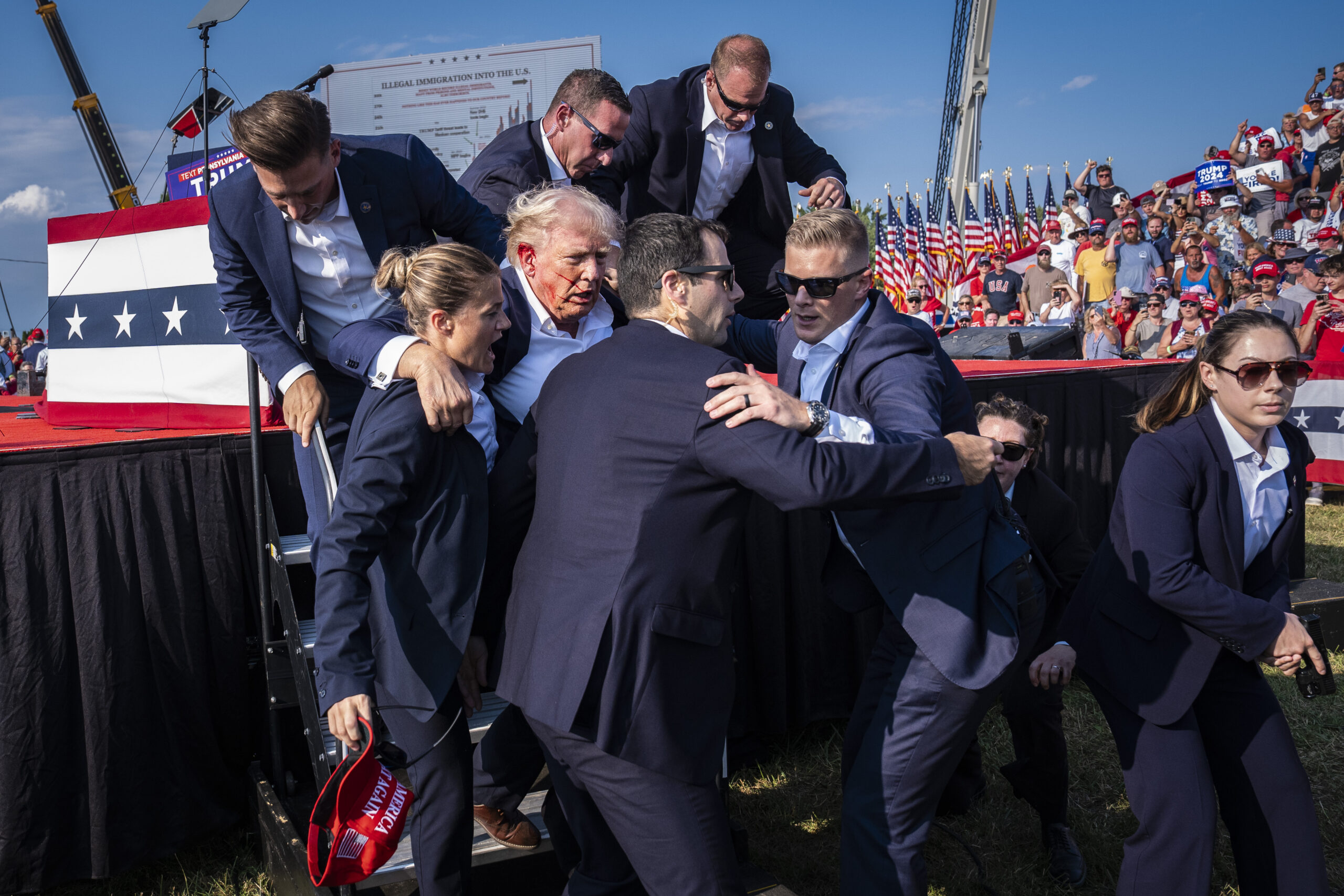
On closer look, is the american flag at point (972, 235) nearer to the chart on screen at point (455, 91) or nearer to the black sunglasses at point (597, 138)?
the chart on screen at point (455, 91)

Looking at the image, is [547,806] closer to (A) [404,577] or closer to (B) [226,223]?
(A) [404,577]

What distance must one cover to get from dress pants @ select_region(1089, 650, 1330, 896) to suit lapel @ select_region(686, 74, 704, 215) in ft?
8.63

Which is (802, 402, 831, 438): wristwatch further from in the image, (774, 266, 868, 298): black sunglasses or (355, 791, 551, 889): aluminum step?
(355, 791, 551, 889): aluminum step

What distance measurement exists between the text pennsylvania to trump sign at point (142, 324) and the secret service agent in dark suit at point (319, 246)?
941 millimetres

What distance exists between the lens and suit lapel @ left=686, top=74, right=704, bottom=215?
12.9ft

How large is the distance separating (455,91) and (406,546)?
5798mm

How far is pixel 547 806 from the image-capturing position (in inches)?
103

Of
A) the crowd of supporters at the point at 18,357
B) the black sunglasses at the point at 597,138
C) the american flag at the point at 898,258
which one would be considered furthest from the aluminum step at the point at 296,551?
the american flag at the point at 898,258

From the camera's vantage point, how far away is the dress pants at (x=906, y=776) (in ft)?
7.47

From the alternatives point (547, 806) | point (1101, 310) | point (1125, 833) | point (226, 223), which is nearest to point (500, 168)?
point (226, 223)

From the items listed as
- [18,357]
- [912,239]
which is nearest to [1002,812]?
[912,239]

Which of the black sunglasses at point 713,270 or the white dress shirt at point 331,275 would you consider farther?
the white dress shirt at point 331,275

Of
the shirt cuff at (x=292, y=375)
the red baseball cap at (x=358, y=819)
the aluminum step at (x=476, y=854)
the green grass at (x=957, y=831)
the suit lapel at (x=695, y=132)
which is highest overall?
the suit lapel at (x=695, y=132)

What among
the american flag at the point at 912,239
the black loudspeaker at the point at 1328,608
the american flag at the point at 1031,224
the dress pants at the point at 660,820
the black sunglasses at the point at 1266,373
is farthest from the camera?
the american flag at the point at 912,239
